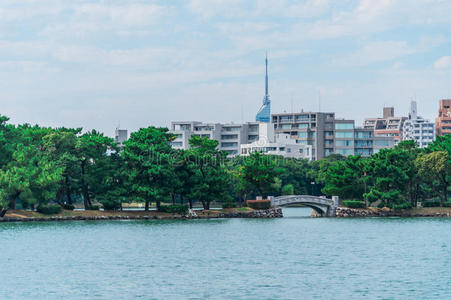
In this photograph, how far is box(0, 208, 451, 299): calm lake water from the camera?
150 ft

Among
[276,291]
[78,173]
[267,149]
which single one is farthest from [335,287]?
[267,149]

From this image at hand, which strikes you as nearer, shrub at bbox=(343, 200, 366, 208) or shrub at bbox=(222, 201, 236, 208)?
shrub at bbox=(222, 201, 236, 208)

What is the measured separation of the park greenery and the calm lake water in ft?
27.6

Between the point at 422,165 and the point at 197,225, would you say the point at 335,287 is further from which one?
the point at 422,165

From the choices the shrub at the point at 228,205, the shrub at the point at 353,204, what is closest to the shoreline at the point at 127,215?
the shrub at the point at 228,205

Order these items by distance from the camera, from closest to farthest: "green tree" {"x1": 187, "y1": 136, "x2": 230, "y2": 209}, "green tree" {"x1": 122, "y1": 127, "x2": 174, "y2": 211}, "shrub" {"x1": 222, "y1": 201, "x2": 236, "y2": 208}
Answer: "green tree" {"x1": 122, "y1": 127, "x2": 174, "y2": 211} → "green tree" {"x1": 187, "y1": 136, "x2": 230, "y2": 209} → "shrub" {"x1": 222, "y1": 201, "x2": 236, "y2": 208}

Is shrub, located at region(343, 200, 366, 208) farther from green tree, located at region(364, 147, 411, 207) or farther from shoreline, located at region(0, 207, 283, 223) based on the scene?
shoreline, located at region(0, 207, 283, 223)

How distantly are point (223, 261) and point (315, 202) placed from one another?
57433 mm

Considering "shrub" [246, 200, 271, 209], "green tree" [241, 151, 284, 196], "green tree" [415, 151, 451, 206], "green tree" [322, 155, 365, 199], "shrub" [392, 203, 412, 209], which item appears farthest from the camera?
"green tree" [322, 155, 365, 199]

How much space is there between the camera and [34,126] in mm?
109750

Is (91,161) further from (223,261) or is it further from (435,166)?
(223,261)

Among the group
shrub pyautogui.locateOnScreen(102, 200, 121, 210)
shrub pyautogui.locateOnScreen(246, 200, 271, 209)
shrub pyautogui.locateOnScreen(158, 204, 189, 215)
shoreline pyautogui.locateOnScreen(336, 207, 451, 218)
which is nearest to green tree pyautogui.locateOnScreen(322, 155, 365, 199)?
shoreline pyautogui.locateOnScreen(336, 207, 451, 218)

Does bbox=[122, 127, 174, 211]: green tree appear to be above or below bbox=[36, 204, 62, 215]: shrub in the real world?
above

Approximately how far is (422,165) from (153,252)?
192 ft
